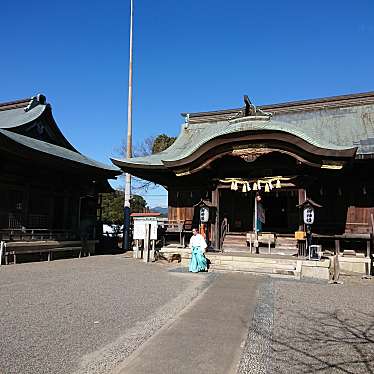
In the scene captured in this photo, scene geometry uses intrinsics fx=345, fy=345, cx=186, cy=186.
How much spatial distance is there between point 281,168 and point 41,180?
10879 millimetres

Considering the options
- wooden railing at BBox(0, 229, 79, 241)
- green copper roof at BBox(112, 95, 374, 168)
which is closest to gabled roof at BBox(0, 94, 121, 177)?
green copper roof at BBox(112, 95, 374, 168)

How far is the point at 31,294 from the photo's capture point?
25.0 feet

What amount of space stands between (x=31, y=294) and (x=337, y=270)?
8.69 meters

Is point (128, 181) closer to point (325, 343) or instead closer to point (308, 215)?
point (308, 215)

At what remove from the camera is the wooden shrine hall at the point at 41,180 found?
14250mm

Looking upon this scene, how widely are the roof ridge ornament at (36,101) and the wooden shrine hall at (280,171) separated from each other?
738 centimetres

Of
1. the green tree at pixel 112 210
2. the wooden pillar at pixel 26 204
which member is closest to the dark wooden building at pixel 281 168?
the wooden pillar at pixel 26 204

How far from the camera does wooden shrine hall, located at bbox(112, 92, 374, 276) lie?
41.2 feet

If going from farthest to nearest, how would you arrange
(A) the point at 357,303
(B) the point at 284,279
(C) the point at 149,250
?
1. (C) the point at 149,250
2. (B) the point at 284,279
3. (A) the point at 357,303

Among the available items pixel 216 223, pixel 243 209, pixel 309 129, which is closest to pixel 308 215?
pixel 216 223

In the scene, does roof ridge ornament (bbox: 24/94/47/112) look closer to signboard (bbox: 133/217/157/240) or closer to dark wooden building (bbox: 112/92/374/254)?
dark wooden building (bbox: 112/92/374/254)

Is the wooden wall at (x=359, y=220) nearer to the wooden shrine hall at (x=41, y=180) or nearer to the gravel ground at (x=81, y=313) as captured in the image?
the gravel ground at (x=81, y=313)

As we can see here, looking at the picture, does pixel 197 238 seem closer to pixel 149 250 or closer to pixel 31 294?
pixel 149 250

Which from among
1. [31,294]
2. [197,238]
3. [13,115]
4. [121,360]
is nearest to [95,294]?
[31,294]
